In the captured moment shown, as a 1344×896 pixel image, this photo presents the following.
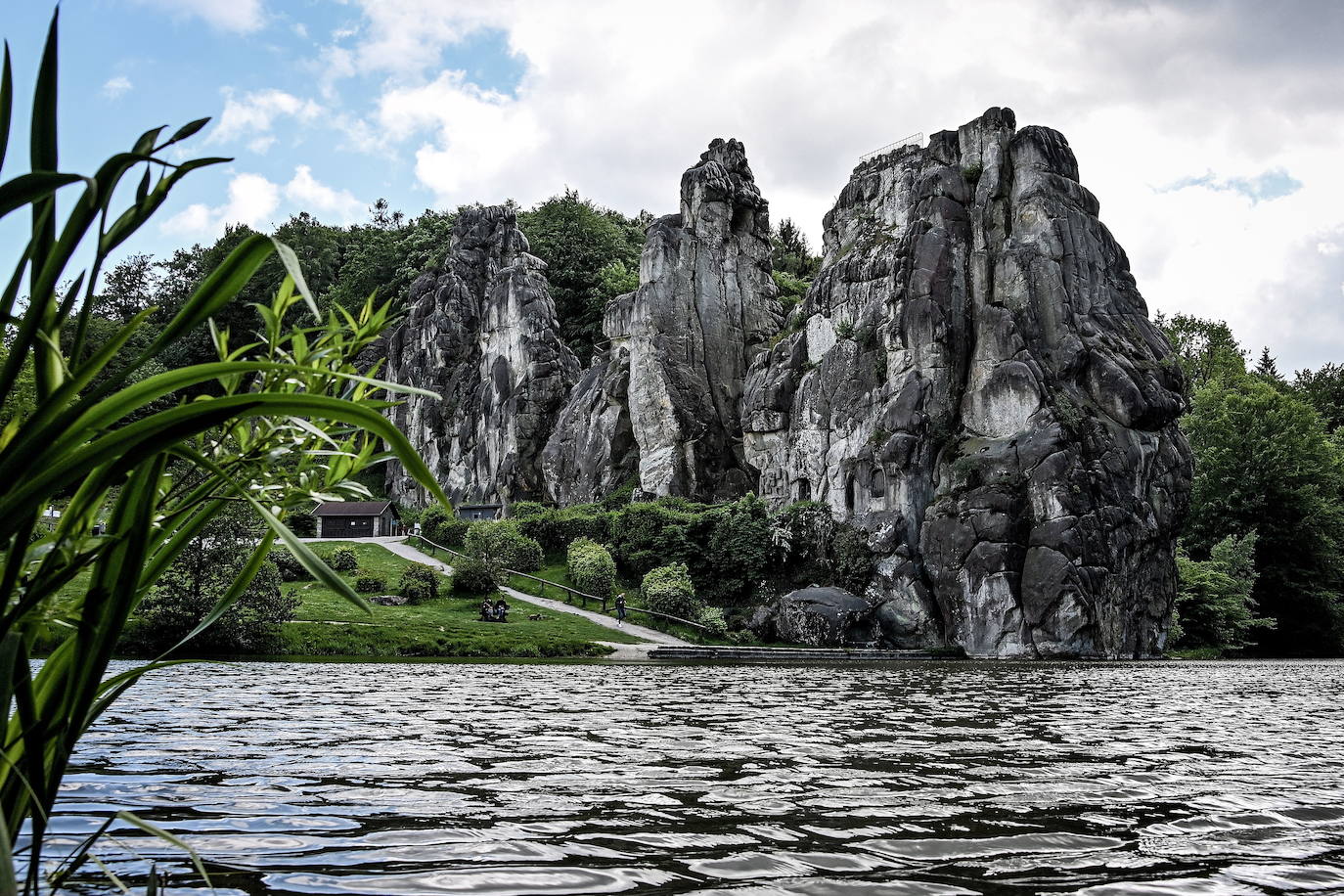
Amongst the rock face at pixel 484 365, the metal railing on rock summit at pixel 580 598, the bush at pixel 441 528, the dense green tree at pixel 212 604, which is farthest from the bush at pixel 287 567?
the rock face at pixel 484 365

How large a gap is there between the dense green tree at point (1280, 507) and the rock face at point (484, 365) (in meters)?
48.3

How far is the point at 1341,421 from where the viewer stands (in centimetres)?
8344

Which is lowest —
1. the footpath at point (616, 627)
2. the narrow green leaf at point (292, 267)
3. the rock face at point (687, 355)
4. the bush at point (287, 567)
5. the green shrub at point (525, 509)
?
the footpath at point (616, 627)

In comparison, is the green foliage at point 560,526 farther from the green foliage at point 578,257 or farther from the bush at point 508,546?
the green foliage at point 578,257

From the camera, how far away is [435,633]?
35.4m

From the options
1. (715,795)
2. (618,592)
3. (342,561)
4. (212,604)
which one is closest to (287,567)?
(342,561)

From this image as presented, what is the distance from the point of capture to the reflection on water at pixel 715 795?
4.91m

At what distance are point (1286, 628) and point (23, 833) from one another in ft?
214

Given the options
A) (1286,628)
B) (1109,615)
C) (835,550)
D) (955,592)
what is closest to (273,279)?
(835,550)

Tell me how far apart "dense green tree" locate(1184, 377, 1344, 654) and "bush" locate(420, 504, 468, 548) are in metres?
49.2

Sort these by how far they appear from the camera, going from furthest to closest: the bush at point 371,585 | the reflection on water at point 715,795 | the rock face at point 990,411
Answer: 1. the bush at point 371,585
2. the rock face at point 990,411
3. the reflection on water at point 715,795

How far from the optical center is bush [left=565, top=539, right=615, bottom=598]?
49.4m

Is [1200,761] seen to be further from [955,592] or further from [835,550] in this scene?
[835,550]

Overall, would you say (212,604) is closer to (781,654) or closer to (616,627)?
(616,627)
